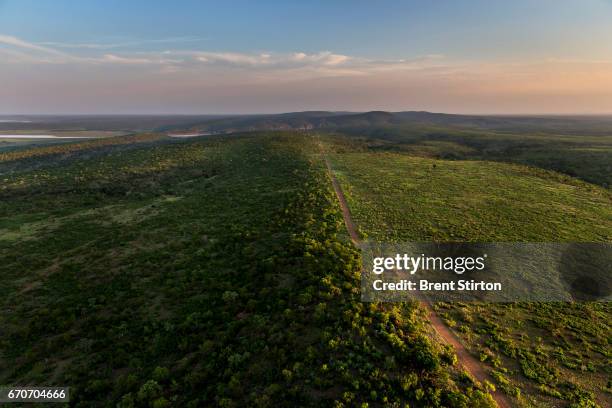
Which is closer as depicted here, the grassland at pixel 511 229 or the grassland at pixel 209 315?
the grassland at pixel 209 315

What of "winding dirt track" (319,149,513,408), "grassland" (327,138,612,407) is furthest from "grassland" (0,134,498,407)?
"grassland" (327,138,612,407)

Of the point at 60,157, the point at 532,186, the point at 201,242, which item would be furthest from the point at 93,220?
the point at 60,157

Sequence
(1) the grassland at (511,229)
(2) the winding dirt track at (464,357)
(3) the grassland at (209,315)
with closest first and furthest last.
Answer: (2) the winding dirt track at (464,357), (3) the grassland at (209,315), (1) the grassland at (511,229)
